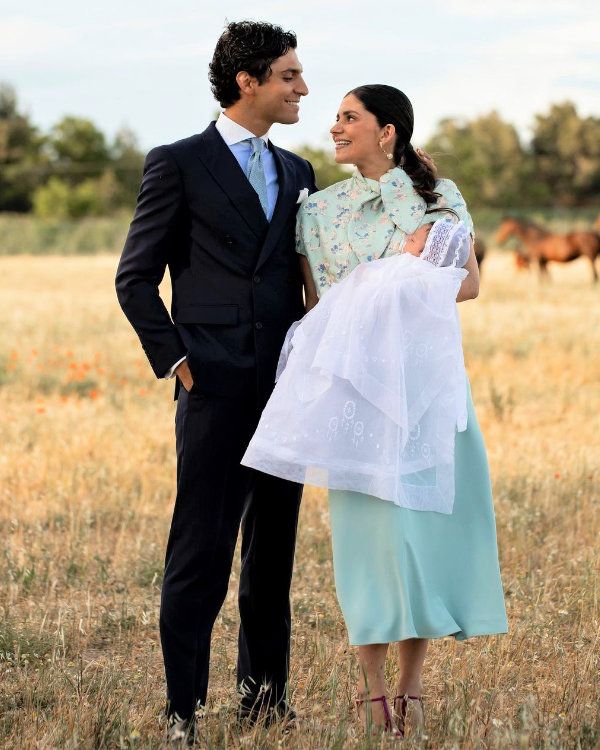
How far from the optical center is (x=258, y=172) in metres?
4.12

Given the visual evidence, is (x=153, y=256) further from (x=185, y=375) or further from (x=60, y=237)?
(x=60, y=237)

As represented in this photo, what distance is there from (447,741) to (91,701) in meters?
1.25

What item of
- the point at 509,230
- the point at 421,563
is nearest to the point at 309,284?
the point at 421,563

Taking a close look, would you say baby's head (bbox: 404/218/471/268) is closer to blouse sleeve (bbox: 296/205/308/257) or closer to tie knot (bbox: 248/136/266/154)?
blouse sleeve (bbox: 296/205/308/257)

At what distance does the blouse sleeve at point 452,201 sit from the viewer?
4.04 metres

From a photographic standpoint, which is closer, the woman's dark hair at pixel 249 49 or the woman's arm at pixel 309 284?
the woman's dark hair at pixel 249 49

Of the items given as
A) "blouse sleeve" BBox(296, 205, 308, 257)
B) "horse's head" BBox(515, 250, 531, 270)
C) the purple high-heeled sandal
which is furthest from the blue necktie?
"horse's head" BBox(515, 250, 531, 270)

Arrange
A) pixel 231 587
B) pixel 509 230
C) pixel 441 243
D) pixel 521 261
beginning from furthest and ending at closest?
pixel 509 230 → pixel 521 261 → pixel 231 587 → pixel 441 243

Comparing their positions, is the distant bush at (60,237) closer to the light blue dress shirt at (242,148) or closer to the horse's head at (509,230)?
the horse's head at (509,230)

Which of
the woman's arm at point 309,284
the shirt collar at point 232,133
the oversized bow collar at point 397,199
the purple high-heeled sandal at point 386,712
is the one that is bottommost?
the purple high-heeled sandal at point 386,712

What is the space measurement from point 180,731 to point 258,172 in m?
1.83

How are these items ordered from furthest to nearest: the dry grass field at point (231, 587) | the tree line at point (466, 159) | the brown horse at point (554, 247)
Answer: the tree line at point (466, 159), the brown horse at point (554, 247), the dry grass field at point (231, 587)

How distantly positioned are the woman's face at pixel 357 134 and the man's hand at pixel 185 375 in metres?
0.85

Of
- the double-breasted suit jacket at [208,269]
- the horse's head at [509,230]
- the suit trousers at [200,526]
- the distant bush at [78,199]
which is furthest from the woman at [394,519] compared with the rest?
the distant bush at [78,199]
